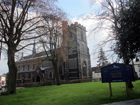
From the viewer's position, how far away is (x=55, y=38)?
24766 mm

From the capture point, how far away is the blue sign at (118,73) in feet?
27.1

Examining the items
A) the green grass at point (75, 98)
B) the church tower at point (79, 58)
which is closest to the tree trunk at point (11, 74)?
the green grass at point (75, 98)

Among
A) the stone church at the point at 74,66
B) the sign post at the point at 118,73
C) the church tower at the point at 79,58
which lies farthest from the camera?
the stone church at the point at 74,66

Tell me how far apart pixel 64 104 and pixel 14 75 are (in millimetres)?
9516

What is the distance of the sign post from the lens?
325 inches

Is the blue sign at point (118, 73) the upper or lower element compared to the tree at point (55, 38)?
lower

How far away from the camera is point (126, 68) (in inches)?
332

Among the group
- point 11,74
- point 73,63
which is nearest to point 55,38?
point 11,74

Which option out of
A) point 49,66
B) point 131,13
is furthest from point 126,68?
point 49,66

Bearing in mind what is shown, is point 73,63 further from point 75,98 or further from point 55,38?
point 75,98

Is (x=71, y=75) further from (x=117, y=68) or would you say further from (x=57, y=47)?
(x=117, y=68)

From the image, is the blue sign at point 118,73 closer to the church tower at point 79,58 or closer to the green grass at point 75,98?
the green grass at point 75,98

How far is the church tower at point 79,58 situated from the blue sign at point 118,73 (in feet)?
88.3

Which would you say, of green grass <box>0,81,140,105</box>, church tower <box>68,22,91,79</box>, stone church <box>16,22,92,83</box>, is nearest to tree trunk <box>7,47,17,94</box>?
green grass <box>0,81,140,105</box>
